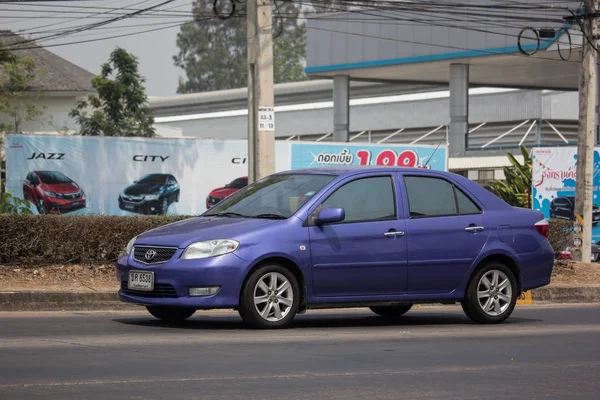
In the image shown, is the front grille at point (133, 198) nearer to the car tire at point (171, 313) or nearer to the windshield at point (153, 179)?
the windshield at point (153, 179)

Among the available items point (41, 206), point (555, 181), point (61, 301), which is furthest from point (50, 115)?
point (61, 301)

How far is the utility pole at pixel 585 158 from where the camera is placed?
1902 centimetres

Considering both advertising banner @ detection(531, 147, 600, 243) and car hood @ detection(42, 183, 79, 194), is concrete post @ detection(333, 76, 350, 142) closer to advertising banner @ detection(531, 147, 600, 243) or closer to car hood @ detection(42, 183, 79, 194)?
car hood @ detection(42, 183, 79, 194)

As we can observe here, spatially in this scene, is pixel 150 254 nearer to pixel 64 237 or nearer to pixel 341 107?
pixel 64 237

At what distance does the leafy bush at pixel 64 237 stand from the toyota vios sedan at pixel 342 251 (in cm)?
304

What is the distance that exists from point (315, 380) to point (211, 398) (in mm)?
1000

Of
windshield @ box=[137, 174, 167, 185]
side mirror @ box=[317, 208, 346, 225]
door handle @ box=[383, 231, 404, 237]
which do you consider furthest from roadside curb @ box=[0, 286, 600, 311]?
windshield @ box=[137, 174, 167, 185]

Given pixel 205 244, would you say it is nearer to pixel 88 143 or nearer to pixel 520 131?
pixel 88 143

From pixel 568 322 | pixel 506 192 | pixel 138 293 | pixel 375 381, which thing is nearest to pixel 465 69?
pixel 506 192

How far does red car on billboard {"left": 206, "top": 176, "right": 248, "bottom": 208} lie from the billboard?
0.03 metres

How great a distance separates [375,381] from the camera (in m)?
7.19

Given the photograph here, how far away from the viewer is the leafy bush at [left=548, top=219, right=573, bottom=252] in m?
17.0

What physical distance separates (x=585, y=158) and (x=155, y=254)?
37.5ft

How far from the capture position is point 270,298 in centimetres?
1000
